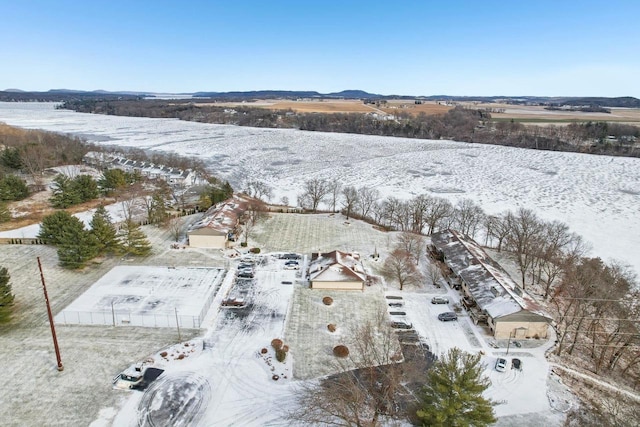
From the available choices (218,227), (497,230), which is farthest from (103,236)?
(497,230)

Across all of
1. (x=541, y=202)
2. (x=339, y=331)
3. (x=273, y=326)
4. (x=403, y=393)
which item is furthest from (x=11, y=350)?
(x=541, y=202)

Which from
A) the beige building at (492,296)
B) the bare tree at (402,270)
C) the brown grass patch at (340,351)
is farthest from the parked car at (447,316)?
the brown grass patch at (340,351)

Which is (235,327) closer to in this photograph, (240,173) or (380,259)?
(380,259)

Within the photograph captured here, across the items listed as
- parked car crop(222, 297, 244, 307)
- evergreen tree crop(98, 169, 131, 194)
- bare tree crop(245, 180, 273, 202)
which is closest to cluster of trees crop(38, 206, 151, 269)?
parked car crop(222, 297, 244, 307)

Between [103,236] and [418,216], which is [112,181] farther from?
[418,216]

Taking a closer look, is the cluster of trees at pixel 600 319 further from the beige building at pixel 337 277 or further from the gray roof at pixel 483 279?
the beige building at pixel 337 277

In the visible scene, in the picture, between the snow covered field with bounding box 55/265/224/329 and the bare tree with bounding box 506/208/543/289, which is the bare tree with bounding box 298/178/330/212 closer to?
the snow covered field with bounding box 55/265/224/329
